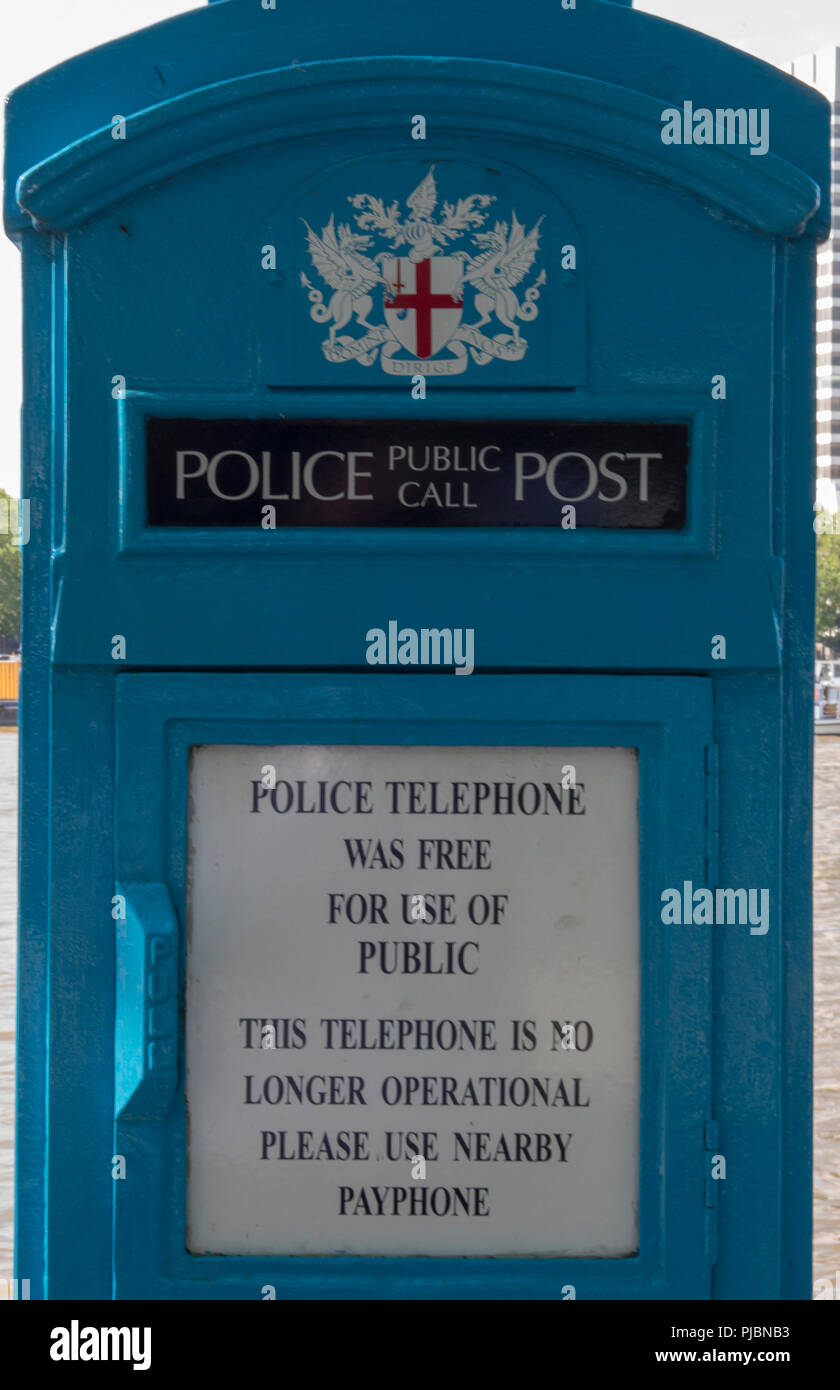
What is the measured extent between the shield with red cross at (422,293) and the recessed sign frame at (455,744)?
55 cm

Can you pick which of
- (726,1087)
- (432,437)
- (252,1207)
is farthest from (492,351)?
(252,1207)

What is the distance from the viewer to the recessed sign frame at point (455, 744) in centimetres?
213

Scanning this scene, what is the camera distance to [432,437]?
2.16 meters

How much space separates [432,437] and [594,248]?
1.28ft

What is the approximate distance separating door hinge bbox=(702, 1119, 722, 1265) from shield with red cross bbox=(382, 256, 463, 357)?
51.2 inches

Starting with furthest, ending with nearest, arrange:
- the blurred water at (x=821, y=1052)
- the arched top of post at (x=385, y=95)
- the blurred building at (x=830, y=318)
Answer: the blurred building at (x=830, y=318)
the blurred water at (x=821, y=1052)
the arched top of post at (x=385, y=95)

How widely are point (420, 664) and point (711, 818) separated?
1.66 ft

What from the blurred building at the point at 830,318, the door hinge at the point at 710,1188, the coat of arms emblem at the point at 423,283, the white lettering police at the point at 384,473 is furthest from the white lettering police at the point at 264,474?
the blurred building at the point at 830,318

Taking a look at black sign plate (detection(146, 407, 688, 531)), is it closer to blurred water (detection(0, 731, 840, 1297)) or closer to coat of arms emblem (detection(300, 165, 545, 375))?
coat of arms emblem (detection(300, 165, 545, 375))

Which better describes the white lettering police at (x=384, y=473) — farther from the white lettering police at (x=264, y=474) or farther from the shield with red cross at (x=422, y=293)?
the shield with red cross at (x=422, y=293)

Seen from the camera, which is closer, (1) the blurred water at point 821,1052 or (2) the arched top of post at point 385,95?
(2) the arched top of post at point 385,95

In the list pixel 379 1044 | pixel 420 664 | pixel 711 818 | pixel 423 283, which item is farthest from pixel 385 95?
pixel 379 1044

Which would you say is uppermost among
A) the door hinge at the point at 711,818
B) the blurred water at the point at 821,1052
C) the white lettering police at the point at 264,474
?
the white lettering police at the point at 264,474
